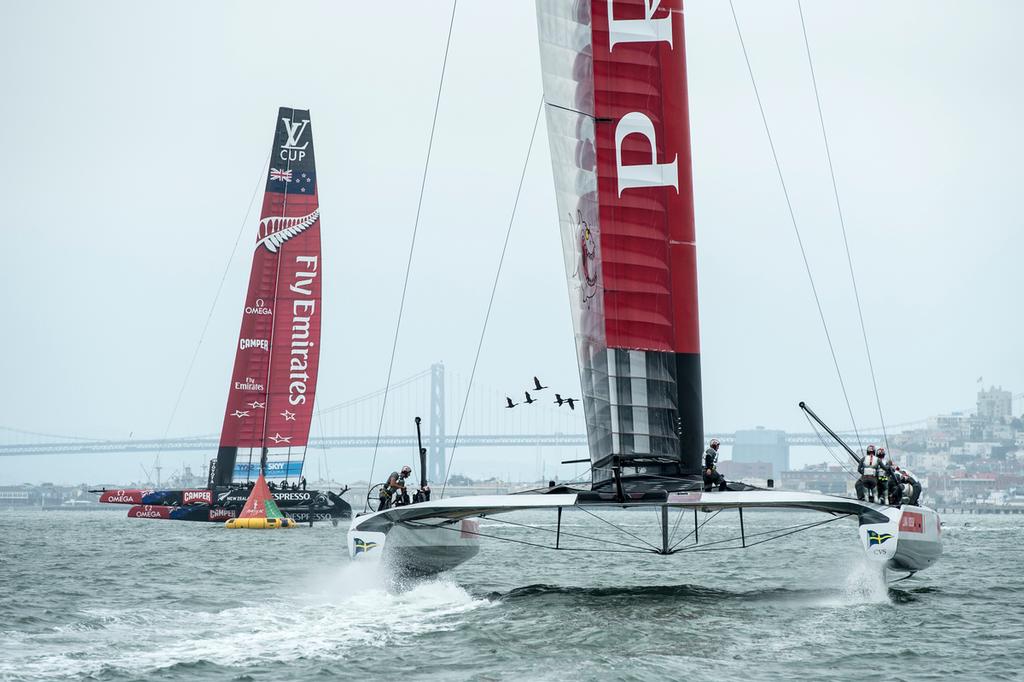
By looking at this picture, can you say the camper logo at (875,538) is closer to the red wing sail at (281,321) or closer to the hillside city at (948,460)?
the red wing sail at (281,321)

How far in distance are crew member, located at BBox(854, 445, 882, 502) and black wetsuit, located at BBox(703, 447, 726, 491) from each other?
1.05 metres

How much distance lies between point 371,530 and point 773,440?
116m

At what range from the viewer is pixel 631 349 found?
931cm

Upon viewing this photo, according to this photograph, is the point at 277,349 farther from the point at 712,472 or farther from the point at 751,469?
the point at 751,469

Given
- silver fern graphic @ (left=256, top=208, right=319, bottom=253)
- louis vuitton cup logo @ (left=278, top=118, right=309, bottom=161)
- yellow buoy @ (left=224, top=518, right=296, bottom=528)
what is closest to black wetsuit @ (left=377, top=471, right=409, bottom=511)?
yellow buoy @ (left=224, top=518, right=296, bottom=528)

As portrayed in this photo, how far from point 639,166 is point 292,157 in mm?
19685

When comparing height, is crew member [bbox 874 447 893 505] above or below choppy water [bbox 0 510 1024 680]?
above

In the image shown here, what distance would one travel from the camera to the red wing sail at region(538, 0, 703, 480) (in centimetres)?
930

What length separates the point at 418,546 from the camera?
9.63 m

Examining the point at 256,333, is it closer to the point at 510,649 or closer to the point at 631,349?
the point at 631,349

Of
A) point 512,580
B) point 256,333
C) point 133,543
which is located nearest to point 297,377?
point 256,333

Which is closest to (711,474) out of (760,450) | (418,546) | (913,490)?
(913,490)

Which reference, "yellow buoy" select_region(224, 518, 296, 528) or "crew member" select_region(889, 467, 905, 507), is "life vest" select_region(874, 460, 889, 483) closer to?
"crew member" select_region(889, 467, 905, 507)

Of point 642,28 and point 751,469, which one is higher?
point 642,28
